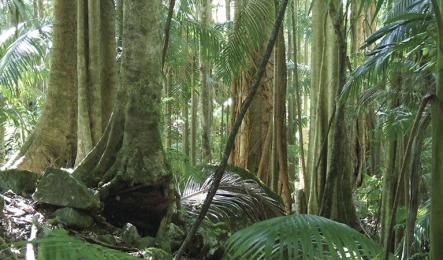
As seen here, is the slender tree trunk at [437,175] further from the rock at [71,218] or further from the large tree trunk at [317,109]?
the large tree trunk at [317,109]

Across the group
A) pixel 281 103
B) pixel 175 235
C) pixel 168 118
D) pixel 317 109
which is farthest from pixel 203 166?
pixel 168 118

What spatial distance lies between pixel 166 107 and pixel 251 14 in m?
5.33

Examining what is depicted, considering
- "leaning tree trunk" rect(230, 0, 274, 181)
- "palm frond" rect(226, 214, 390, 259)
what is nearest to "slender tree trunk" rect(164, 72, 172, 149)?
"leaning tree trunk" rect(230, 0, 274, 181)

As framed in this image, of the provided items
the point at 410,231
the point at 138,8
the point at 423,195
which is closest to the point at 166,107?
the point at 423,195

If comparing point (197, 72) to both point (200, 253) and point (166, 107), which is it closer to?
point (166, 107)

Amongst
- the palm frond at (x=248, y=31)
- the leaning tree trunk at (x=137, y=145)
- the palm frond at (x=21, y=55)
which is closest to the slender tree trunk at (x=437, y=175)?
the leaning tree trunk at (x=137, y=145)

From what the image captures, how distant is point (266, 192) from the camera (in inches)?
201

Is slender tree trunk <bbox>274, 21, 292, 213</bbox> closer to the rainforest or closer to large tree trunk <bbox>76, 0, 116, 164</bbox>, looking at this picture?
the rainforest

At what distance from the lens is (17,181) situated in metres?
3.73

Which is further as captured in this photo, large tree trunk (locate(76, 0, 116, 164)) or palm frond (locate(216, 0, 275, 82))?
palm frond (locate(216, 0, 275, 82))

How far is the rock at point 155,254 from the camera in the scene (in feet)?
9.58

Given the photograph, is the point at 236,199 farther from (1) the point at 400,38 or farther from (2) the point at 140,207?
(1) the point at 400,38

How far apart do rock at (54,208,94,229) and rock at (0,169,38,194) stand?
2.08ft

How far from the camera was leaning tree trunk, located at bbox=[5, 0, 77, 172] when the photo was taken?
4947 millimetres
